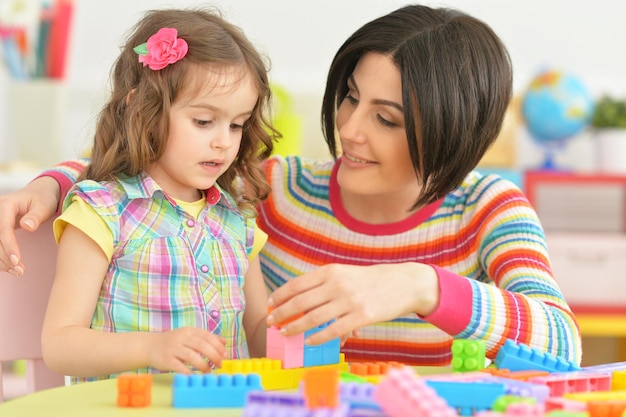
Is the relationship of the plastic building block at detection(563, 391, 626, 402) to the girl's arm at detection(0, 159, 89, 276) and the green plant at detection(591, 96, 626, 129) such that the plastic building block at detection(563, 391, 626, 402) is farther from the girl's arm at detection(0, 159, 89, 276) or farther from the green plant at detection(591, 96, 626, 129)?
the green plant at detection(591, 96, 626, 129)

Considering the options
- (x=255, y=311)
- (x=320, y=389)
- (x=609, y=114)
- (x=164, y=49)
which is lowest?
(x=255, y=311)

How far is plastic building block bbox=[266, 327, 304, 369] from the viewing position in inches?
38.5

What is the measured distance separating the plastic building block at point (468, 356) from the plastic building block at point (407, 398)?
0.25 m

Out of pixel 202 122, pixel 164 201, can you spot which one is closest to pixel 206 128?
pixel 202 122

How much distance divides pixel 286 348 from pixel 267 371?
0.04m

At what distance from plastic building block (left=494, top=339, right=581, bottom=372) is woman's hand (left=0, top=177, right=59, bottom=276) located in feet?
1.86

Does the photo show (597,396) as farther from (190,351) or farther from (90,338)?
(90,338)

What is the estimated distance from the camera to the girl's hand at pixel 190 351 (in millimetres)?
979

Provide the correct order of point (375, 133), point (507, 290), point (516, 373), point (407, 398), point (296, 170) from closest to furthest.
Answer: point (407, 398), point (516, 373), point (507, 290), point (375, 133), point (296, 170)

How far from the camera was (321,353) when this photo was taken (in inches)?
40.2

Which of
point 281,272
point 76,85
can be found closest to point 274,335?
point 281,272

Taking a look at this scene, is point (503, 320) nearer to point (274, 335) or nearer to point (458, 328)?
point (458, 328)

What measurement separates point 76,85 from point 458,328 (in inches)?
90.0

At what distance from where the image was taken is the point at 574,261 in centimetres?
289
